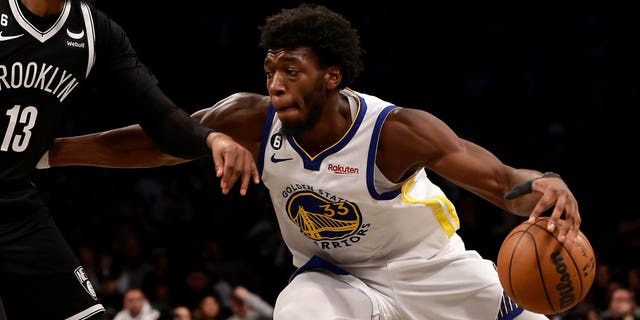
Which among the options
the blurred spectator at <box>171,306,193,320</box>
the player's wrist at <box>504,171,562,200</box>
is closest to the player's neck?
the player's wrist at <box>504,171,562,200</box>

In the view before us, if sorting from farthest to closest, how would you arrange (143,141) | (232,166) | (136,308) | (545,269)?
(136,308) → (143,141) → (545,269) → (232,166)

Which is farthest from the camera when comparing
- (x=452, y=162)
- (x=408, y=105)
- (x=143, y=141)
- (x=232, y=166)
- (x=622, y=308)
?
(x=408, y=105)

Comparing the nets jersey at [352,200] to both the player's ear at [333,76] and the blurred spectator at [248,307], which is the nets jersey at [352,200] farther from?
the blurred spectator at [248,307]

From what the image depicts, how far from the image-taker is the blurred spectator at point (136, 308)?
7.35m

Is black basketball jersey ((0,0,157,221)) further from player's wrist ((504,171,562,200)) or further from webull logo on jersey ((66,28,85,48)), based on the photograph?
player's wrist ((504,171,562,200))

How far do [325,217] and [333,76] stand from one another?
57 centimetres

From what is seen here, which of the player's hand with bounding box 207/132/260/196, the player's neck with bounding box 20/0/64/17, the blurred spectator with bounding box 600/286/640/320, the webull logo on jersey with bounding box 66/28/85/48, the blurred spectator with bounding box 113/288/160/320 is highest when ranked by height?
the player's neck with bounding box 20/0/64/17

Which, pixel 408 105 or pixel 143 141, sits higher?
pixel 143 141

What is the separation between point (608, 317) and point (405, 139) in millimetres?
3999

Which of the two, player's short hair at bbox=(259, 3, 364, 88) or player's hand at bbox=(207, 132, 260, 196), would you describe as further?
player's short hair at bbox=(259, 3, 364, 88)

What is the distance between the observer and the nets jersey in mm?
3533

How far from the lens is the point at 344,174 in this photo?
3527 mm

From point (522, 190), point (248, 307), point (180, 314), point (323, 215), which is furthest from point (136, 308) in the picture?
point (522, 190)

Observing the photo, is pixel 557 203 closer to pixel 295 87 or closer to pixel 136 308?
pixel 295 87
